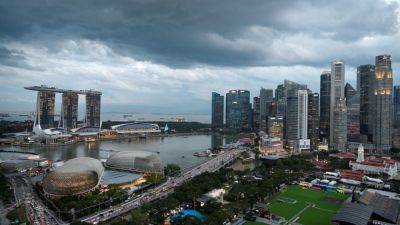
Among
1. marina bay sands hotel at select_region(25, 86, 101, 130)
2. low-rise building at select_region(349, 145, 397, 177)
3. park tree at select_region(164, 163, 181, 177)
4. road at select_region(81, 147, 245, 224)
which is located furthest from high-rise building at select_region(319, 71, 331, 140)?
marina bay sands hotel at select_region(25, 86, 101, 130)

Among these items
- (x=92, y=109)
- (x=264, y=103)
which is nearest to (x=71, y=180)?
(x=264, y=103)

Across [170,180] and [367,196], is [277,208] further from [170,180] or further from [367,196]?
[170,180]

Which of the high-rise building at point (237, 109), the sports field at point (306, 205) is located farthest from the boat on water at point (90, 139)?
the sports field at point (306, 205)

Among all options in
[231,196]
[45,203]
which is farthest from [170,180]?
[45,203]

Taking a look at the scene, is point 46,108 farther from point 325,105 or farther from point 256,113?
point 325,105

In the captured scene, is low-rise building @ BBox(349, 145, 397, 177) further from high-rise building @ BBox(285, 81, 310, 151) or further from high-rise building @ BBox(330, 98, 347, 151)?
high-rise building @ BBox(285, 81, 310, 151)

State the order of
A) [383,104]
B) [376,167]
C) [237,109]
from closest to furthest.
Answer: [376,167] → [383,104] → [237,109]
